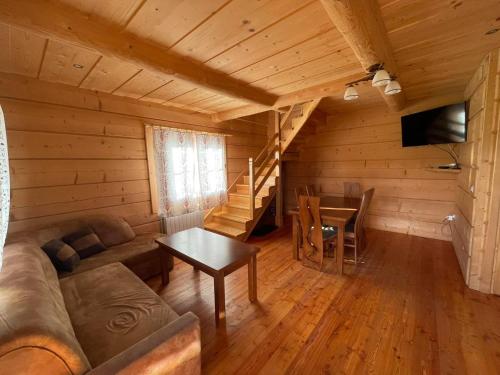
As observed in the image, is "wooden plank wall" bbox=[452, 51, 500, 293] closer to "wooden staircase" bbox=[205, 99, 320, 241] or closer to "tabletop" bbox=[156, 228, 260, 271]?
"wooden staircase" bbox=[205, 99, 320, 241]

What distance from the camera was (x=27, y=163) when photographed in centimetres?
216

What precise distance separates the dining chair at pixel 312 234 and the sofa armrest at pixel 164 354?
1.81 meters

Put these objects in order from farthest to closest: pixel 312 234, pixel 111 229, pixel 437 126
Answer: pixel 437 126 → pixel 312 234 → pixel 111 229

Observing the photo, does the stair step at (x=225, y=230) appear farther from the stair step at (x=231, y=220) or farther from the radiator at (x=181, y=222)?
the radiator at (x=181, y=222)

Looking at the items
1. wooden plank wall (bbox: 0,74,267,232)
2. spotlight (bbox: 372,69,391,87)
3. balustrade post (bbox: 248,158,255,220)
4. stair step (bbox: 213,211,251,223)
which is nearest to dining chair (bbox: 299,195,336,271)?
balustrade post (bbox: 248,158,255,220)

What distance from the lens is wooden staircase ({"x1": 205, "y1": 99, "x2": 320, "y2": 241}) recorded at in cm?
357

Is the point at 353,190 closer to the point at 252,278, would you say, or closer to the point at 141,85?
the point at 252,278

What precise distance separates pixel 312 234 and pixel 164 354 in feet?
6.85

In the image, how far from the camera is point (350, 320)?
1.82 metres

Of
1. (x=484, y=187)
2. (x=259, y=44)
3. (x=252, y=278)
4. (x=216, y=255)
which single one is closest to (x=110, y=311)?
(x=216, y=255)

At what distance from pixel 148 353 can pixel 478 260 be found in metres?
2.96

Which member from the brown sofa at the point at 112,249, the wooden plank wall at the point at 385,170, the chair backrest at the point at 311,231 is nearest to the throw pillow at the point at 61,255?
the brown sofa at the point at 112,249

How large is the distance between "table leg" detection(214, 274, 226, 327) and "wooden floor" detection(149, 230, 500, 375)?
103mm

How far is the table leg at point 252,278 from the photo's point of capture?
2.04m
